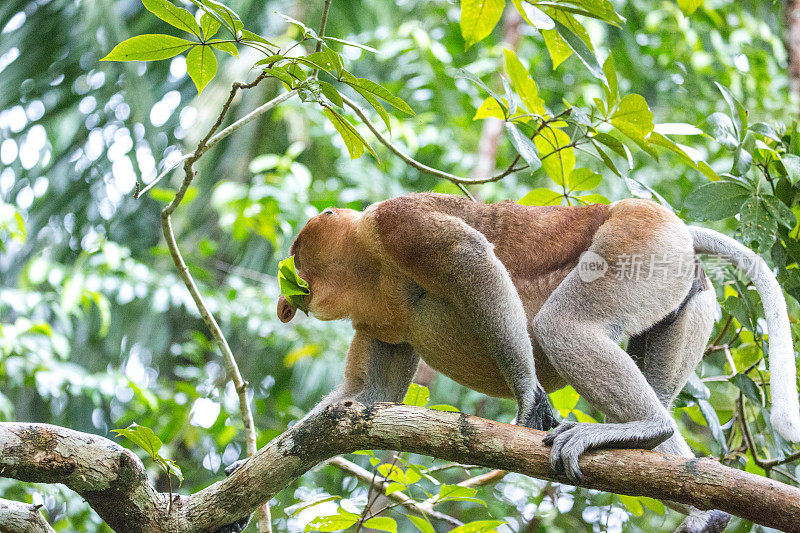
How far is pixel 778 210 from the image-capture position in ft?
12.1

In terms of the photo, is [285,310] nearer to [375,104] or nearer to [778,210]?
[375,104]

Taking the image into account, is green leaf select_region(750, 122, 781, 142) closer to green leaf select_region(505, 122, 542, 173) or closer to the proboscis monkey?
the proboscis monkey

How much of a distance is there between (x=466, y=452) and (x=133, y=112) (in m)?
7.25

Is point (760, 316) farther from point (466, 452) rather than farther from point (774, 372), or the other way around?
point (466, 452)

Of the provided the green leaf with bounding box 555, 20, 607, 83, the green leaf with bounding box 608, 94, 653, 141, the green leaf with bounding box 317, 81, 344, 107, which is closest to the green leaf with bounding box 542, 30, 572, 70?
the green leaf with bounding box 555, 20, 607, 83

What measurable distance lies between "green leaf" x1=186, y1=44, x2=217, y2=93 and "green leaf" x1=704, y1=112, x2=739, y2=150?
2.52 metres

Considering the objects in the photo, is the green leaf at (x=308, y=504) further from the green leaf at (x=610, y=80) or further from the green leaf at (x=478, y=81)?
the green leaf at (x=610, y=80)

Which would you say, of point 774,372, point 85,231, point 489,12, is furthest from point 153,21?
point 774,372

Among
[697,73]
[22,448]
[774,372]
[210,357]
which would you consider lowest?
Answer: [210,357]

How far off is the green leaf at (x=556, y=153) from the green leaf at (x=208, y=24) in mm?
1924

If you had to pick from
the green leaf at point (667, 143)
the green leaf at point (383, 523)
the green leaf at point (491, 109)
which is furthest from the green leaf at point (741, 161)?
the green leaf at point (383, 523)

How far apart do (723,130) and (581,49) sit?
0.89m

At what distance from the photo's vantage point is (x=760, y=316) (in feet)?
12.8

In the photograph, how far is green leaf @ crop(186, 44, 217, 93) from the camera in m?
3.06
